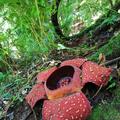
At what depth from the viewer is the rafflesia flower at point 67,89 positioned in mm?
1578

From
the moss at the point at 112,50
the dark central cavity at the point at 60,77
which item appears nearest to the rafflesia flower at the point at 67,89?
the dark central cavity at the point at 60,77

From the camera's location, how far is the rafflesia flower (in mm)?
1578

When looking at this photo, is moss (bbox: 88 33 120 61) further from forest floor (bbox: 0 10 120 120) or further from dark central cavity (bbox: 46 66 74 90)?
dark central cavity (bbox: 46 66 74 90)

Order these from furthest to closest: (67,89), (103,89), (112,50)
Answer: (112,50) → (103,89) → (67,89)

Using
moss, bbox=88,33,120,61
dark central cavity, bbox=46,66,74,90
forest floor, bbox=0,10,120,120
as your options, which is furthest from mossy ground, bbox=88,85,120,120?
moss, bbox=88,33,120,61

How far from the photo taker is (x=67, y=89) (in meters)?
1.69

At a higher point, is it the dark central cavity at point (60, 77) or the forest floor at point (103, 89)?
the dark central cavity at point (60, 77)

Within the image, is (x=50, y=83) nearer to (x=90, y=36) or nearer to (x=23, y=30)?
(x=23, y=30)

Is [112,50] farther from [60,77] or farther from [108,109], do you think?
[108,109]

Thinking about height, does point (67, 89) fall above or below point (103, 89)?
above

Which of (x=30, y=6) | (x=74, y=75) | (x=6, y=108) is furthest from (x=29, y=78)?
(x=74, y=75)

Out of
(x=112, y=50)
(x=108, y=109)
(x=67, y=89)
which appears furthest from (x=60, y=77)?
(x=112, y=50)

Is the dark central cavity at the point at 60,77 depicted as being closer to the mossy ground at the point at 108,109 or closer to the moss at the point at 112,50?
the mossy ground at the point at 108,109

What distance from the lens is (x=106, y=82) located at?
1755mm
